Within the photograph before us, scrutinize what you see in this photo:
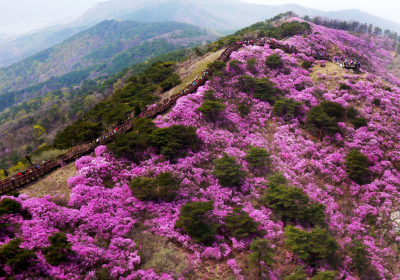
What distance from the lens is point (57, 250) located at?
1260 cm

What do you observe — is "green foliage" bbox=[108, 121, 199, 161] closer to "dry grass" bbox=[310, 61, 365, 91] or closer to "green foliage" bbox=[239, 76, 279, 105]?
"green foliage" bbox=[239, 76, 279, 105]

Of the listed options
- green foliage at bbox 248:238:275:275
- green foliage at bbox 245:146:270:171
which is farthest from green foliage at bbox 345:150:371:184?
green foliage at bbox 248:238:275:275

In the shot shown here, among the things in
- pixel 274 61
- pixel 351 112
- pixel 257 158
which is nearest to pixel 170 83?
pixel 274 61

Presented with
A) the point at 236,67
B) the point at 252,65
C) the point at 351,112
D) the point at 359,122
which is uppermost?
the point at 252,65

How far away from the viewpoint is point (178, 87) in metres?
39.1

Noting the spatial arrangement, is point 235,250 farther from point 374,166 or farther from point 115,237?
point 374,166

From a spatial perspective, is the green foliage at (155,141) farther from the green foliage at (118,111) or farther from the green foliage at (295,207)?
the green foliage at (295,207)

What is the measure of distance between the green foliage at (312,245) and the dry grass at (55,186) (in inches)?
690

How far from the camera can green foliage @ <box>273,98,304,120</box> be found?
32469 millimetres

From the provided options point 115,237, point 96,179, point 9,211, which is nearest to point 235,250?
point 115,237

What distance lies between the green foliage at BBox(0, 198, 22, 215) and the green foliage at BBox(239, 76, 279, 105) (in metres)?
31.3

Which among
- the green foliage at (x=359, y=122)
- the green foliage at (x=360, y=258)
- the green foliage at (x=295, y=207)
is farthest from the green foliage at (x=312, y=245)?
the green foliage at (x=359, y=122)

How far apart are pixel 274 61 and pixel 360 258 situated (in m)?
33.8

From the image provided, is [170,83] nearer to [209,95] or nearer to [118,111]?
[209,95]
